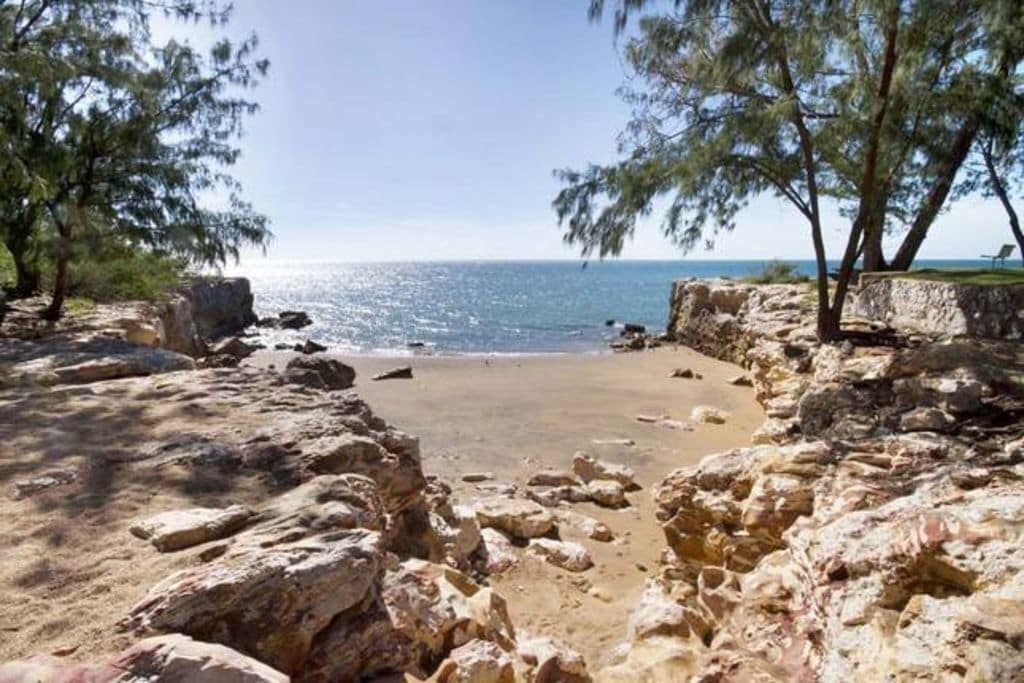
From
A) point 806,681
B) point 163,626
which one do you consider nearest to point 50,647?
point 163,626

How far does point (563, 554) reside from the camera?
585 cm

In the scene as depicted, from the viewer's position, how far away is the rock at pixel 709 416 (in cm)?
1155

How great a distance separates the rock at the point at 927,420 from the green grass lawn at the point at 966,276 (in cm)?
573

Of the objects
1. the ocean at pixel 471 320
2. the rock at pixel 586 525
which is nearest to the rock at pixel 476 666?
the rock at pixel 586 525

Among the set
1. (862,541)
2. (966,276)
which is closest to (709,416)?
(966,276)

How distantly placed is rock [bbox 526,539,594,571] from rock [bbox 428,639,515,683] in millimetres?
2624

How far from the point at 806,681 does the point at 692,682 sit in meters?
0.58

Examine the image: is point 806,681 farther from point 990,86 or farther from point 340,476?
point 990,86

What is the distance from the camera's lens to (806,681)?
9.80 feet

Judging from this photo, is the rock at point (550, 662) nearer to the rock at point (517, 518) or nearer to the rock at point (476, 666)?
the rock at point (476, 666)

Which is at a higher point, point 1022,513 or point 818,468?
point 1022,513

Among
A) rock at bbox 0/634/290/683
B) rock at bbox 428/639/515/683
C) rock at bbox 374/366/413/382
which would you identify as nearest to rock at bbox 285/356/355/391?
rock at bbox 374/366/413/382

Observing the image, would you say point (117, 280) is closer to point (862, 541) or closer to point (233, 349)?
point (233, 349)

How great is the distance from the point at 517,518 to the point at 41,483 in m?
4.27
